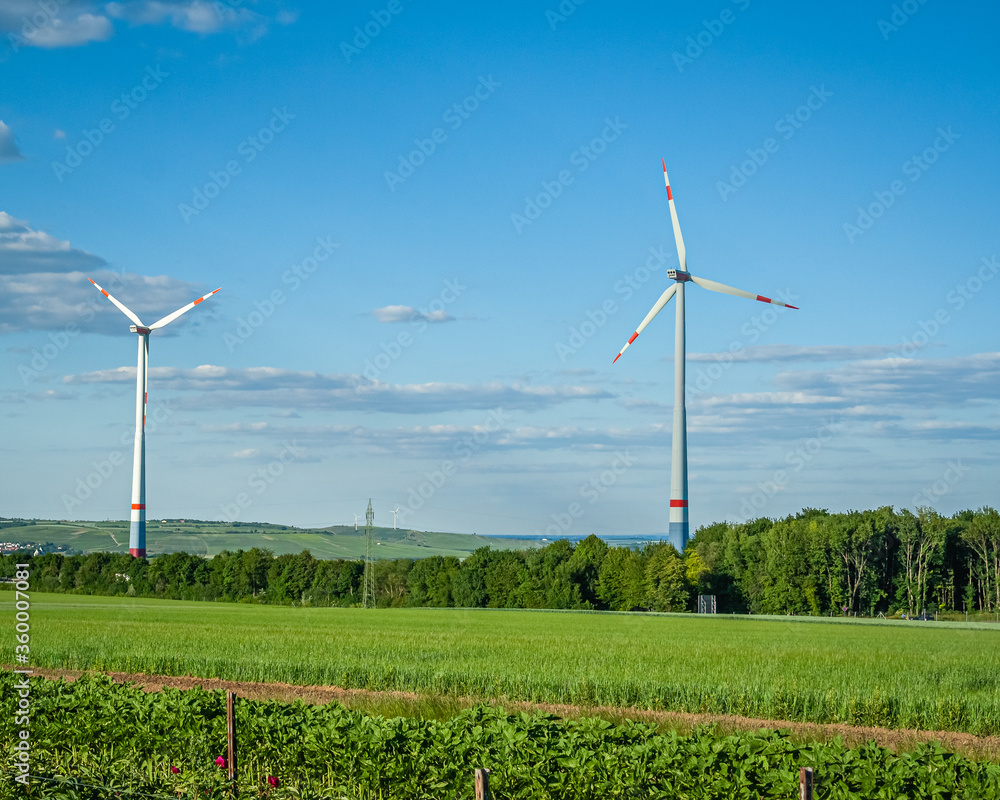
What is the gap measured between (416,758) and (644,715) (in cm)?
1359

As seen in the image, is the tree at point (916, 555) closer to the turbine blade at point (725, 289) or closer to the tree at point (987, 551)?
the tree at point (987, 551)

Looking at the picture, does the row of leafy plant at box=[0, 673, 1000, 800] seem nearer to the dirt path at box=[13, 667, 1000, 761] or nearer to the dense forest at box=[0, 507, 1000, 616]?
the dirt path at box=[13, 667, 1000, 761]

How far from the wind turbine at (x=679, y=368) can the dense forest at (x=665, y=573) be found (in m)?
4.69

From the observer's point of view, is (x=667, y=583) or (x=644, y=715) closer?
(x=644, y=715)

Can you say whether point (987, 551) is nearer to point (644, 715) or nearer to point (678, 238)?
point (678, 238)

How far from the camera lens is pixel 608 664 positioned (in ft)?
118

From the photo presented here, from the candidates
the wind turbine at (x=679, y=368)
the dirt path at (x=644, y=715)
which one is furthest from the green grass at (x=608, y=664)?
the wind turbine at (x=679, y=368)

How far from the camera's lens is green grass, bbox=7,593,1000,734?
27359mm

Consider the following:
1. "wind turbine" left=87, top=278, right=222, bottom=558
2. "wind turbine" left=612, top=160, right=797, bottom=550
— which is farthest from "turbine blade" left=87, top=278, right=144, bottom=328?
"wind turbine" left=612, top=160, right=797, bottom=550

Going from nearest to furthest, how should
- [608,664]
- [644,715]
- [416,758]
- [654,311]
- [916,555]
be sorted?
[416,758]
[644,715]
[608,664]
[654,311]
[916,555]

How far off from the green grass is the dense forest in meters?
48.1

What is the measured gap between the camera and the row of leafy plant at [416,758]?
11414 mm

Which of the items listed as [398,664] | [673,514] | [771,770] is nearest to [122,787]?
[771,770]

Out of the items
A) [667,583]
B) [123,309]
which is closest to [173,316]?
[123,309]
